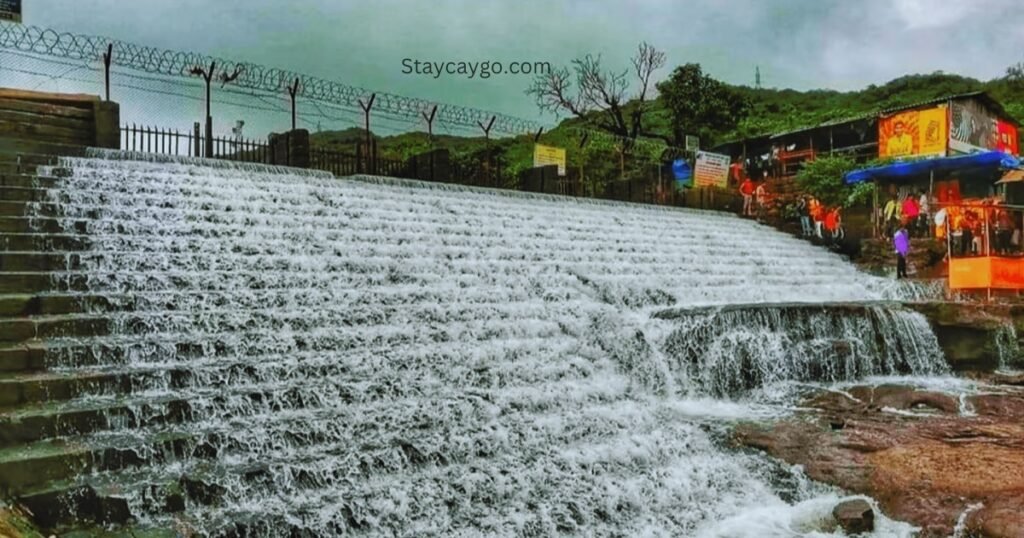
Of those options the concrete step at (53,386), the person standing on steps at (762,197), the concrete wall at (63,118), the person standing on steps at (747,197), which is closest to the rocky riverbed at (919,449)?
the concrete step at (53,386)

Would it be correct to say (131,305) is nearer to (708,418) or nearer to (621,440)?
(621,440)

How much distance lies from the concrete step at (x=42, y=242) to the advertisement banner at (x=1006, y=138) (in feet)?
84.5

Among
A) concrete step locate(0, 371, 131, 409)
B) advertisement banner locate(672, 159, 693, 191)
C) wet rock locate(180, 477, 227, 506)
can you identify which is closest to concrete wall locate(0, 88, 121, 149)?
concrete step locate(0, 371, 131, 409)

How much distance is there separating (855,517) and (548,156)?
13138mm

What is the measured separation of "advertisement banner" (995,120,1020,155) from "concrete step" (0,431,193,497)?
26143mm

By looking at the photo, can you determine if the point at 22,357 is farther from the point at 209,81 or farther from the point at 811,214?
the point at 811,214

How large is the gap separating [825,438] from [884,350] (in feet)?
12.7

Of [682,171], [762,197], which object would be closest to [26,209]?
[762,197]

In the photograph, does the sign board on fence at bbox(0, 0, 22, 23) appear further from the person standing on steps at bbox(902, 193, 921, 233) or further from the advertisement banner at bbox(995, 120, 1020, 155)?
the advertisement banner at bbox(995, 120, 1020, 155)

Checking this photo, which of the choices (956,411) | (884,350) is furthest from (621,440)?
(884,350)

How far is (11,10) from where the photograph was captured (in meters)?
8.72

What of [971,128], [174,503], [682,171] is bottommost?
[174,503]

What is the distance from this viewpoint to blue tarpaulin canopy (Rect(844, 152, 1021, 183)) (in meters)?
16.4

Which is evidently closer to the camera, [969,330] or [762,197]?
[969,330]
